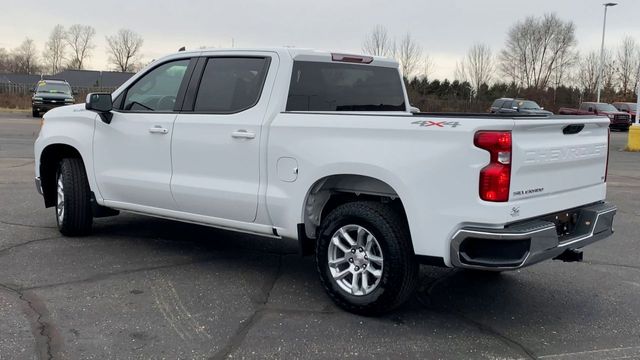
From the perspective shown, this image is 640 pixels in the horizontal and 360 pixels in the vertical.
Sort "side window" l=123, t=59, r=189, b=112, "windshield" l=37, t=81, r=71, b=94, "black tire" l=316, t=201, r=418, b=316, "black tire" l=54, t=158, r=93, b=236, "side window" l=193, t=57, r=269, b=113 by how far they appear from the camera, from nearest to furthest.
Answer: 1. "black tire" l=316, t=201, r=418, b=316
2. "side window" l=193, t=57, r=269, b=113
3. "side window" l=123, t=59, r=189, b=112
4. "black tire" l=54, t=158, r=93, b=236
5. "windshield" l=37, t=81, r=71, b=94

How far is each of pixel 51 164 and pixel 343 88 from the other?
3463 millimetres

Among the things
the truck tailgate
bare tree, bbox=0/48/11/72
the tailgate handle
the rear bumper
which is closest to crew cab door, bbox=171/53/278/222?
the rear bumper

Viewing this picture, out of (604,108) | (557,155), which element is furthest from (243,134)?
(604,108)

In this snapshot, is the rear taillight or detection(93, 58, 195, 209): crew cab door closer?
the rear taillight

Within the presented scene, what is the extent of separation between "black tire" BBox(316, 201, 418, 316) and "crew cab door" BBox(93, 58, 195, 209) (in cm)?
170

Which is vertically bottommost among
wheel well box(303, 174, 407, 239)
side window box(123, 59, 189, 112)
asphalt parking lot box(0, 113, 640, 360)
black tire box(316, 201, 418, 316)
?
asphalt parking lot box(0, 113, 640, 360)

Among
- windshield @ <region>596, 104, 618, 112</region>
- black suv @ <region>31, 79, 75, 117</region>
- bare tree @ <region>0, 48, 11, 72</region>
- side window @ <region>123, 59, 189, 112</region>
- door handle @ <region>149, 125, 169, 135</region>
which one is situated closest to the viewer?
door handle @ <region>149, 125, 169, 135</region>

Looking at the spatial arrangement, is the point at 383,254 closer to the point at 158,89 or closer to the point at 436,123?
the point at 436,123

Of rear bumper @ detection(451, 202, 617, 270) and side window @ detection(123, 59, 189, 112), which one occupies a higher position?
side window @ detection(123, 59, 189, 112)

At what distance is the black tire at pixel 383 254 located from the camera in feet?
13.7

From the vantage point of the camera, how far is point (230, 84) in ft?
17.2

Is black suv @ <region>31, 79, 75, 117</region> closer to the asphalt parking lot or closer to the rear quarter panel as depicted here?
the asphalt parking lot

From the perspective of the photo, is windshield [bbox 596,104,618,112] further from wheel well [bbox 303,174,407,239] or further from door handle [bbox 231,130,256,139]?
door handle [bbox 231,130,256,139]

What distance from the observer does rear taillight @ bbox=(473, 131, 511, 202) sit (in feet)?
12.2
